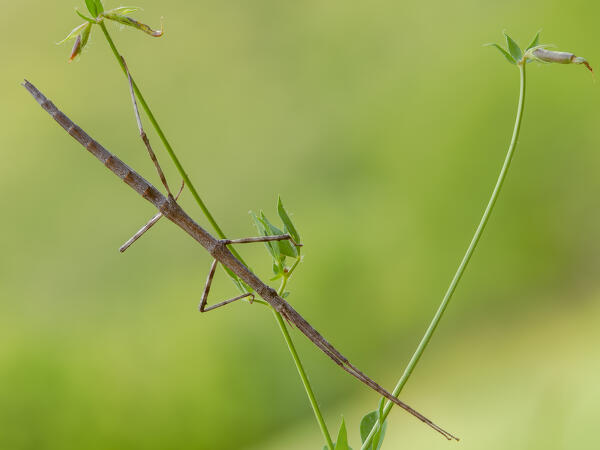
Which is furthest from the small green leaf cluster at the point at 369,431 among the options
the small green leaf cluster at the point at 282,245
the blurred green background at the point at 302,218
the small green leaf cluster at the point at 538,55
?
the blurred green background at the point at 302,218

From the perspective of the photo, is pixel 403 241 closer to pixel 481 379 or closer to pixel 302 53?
pixel 481 379

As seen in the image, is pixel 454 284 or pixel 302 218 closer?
pixel 454 284

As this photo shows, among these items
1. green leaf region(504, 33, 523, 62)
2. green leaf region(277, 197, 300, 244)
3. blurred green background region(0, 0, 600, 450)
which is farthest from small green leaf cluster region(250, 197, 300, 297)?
blurred green background region(0, 0, 600, 450)

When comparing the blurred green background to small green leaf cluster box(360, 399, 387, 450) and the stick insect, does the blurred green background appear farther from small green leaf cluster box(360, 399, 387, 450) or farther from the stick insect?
small green leaf cluster box(360, 399, 387, 450)

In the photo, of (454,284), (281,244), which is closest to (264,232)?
(281,244)

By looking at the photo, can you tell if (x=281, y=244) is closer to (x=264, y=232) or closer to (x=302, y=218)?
(x=264, y=232)

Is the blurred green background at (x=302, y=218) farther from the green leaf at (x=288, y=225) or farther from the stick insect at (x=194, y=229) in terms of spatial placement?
the green leaf at (x=288, y=225)

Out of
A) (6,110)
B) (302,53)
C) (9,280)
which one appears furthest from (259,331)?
(6,110)

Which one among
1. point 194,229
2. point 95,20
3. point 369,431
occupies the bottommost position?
point 369,431
